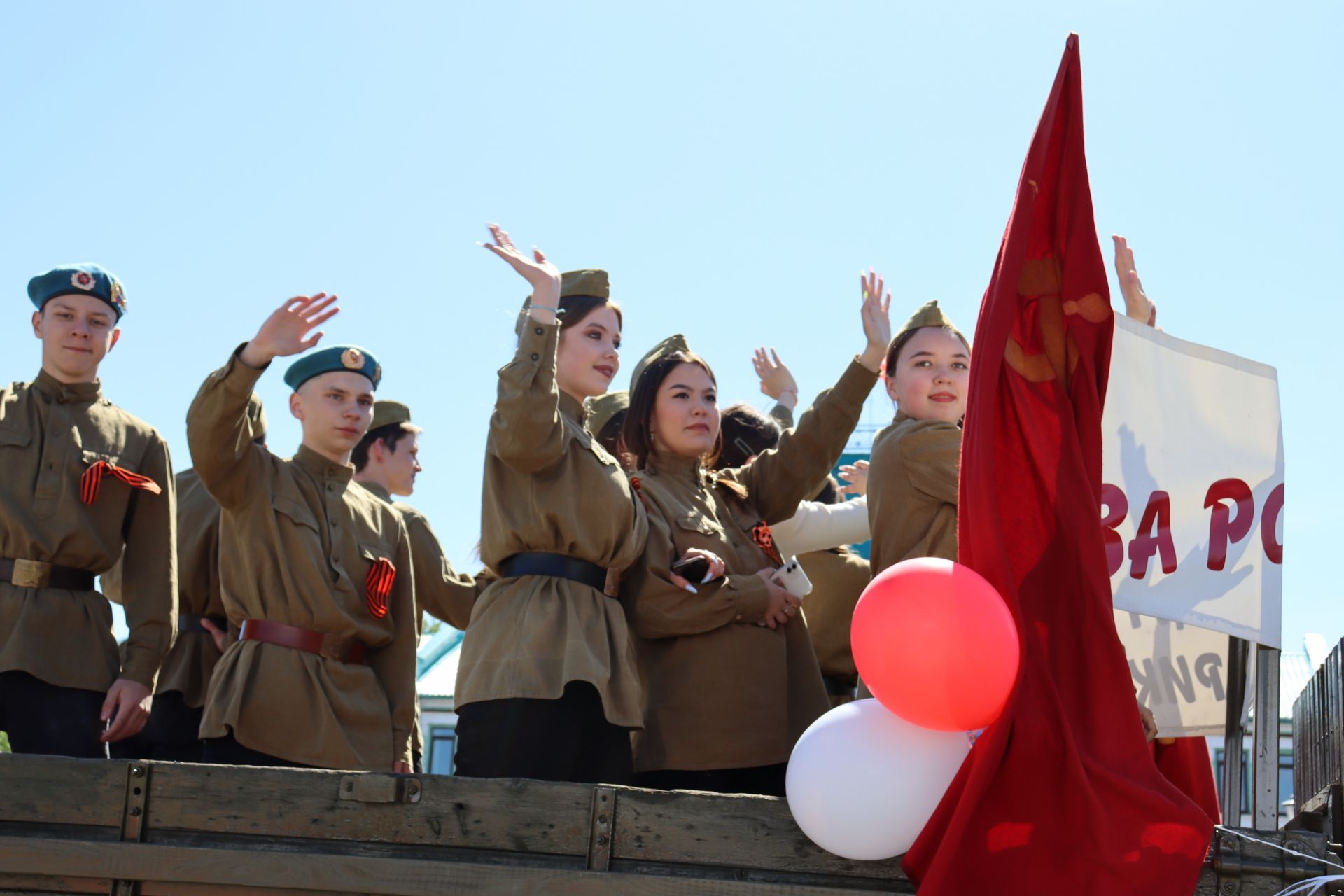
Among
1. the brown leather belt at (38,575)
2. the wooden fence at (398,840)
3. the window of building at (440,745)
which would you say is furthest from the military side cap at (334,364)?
the window of building at (440,745)

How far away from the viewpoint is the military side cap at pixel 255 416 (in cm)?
455

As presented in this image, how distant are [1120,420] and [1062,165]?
650mm

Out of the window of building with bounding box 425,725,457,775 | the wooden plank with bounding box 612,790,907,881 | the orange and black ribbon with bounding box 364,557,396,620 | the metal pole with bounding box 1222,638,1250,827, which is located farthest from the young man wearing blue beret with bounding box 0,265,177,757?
the window of building with bounding box 425,725,457,775

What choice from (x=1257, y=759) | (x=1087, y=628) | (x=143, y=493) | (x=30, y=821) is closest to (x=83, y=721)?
(x=143, y=493)

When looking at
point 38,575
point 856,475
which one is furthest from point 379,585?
point 856,475

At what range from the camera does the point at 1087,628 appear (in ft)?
9.76

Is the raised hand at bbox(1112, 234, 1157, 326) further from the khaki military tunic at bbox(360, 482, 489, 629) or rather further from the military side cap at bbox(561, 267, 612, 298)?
the khaki military tunic at bbox(360, 482, 489, 629)

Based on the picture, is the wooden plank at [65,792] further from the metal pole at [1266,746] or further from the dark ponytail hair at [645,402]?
the metal pole at [1266,746]

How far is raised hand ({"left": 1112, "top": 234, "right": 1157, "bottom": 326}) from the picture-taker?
430 cm

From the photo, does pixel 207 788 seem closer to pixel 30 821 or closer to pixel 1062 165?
pixel 30 821

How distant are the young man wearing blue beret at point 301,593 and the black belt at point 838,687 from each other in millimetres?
1474

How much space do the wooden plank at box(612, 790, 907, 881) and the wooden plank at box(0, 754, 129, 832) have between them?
3.54 ft

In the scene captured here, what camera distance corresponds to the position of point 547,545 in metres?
4.08

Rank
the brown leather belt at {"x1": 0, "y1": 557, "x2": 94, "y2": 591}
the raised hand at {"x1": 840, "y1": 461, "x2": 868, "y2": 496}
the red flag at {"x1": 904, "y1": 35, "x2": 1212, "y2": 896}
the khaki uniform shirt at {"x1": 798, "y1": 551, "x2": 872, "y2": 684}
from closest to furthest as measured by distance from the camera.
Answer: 1. the red flag at {"x1": 904, "y1": 35, "x2": 1212, "y2": 896}
2. the brown leather belt at {"x1": 0, "y1": 557, "x2": 94, "y2": 591}
3. the khaki uniform shirt at {"x1": 798, "y1": 551, "x2": 872, "y2": 684}
4. the raised hand at {"x1": 840, "y1": 461, "x2": 868, "y2": 496}
